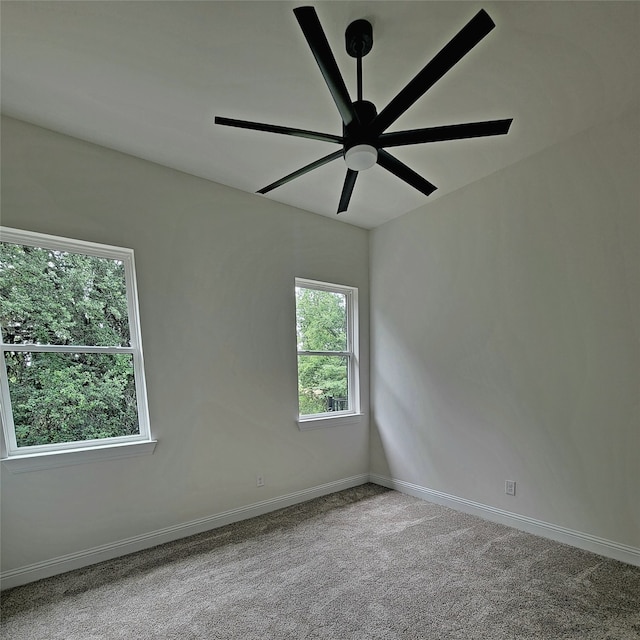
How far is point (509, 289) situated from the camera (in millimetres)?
2896

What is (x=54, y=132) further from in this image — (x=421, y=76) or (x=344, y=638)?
(x=344, y=638)

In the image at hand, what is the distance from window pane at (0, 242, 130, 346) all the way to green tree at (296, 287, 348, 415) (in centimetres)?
162

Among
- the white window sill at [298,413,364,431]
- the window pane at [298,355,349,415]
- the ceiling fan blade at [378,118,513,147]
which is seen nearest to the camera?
the ceiling fan blade at [378,118,513,147]

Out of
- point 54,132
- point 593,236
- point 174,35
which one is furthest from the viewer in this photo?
point 593,236

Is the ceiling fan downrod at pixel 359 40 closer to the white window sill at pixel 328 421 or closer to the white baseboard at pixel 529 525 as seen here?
the white window sill at pixel 328 421

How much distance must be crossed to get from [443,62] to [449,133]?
1.08 feet

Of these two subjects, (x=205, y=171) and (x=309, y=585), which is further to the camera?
(x=205, y=171)

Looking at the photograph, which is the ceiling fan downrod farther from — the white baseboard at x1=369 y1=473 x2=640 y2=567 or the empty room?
the white baseboard at x1=369 y1=473 x2=640 y2=567

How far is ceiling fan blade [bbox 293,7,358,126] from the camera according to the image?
1148mm

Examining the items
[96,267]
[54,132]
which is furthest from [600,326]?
[54,132]

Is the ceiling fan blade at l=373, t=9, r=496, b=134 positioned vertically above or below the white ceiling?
below

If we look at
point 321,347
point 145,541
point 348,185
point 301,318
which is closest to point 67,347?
point 145,541

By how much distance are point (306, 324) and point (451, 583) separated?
235 centimetres

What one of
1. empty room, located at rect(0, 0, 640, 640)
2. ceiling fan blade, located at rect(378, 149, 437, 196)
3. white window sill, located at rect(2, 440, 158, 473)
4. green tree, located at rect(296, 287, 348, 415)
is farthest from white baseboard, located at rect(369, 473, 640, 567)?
ceiling fan blade, located at rect(378, 149, 437, 196)
